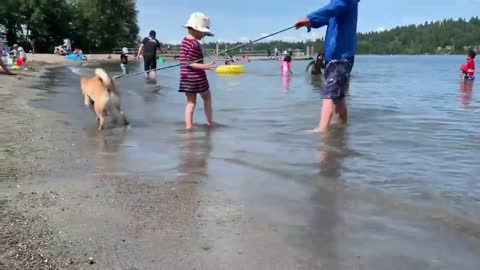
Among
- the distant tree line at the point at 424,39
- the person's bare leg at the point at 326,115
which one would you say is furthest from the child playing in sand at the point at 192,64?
the distant tree line at the point at 424,39

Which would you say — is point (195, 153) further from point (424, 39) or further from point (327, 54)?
point (424, 39)

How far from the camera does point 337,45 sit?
22.1 ft

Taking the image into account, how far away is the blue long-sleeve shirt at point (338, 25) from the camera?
6.48 meters

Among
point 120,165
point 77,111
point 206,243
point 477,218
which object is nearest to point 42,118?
point 77,111

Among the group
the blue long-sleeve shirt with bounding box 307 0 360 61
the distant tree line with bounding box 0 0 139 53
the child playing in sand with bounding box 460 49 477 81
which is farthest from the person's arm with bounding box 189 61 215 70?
the distant tree line with bounding box 0 0 139 53

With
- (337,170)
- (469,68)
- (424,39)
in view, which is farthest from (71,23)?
(424,39)

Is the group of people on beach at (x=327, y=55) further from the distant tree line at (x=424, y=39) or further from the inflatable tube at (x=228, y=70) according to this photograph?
the distant tree line at (x=424, y=39)

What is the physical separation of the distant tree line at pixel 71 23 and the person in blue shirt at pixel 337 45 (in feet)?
216

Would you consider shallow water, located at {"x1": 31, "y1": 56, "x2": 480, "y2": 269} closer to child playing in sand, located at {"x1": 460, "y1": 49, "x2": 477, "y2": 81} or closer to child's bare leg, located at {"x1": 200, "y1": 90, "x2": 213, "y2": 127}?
child's bare leg, located at {"x1": 200, "y1": 90, "x2": 213, "y2": 127}

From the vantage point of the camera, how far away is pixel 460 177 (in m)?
4.46

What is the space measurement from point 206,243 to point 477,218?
188cm

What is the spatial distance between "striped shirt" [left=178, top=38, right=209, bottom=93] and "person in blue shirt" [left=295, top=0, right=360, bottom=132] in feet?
5.18

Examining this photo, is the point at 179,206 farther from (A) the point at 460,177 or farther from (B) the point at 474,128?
(B) the point at 474,128

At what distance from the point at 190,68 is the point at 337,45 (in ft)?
6.97
